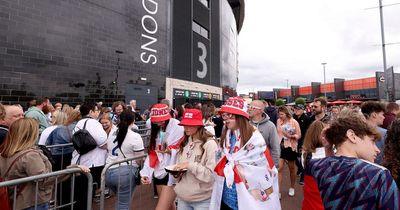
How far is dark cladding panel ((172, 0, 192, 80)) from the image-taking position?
19.9 m

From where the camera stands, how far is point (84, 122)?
14.5 ft

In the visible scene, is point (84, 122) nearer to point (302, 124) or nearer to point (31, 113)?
point (31, 113)

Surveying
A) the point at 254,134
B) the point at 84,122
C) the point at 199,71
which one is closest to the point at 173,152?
the point at 254,134

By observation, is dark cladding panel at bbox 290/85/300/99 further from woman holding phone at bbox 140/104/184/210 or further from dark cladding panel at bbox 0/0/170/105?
woman holding phone at bbox 140/104/184/210

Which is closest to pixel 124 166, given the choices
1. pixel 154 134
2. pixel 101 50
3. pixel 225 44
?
pixel 154 134

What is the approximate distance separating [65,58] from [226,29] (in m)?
23.1

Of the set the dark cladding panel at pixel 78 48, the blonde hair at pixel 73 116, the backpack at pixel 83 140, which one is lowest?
the backpack at pixel 83 140

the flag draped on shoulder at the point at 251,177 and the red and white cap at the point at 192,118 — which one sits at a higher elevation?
the red and white cap at the point at 192,118

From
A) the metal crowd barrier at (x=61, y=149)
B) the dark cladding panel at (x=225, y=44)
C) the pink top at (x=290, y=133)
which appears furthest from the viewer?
the dark cladding panel at (x=225, y=44)

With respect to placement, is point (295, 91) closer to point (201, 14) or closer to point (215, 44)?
point (215, 44)

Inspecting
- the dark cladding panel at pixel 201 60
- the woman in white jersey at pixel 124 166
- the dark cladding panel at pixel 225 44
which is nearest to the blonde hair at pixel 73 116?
the woman in white jersey at pixel 124 166

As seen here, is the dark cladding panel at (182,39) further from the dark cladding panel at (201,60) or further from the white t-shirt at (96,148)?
the white t-shirt at (96,148)

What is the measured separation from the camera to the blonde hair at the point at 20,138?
286cm

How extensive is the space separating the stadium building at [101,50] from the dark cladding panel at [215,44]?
2768 mm
